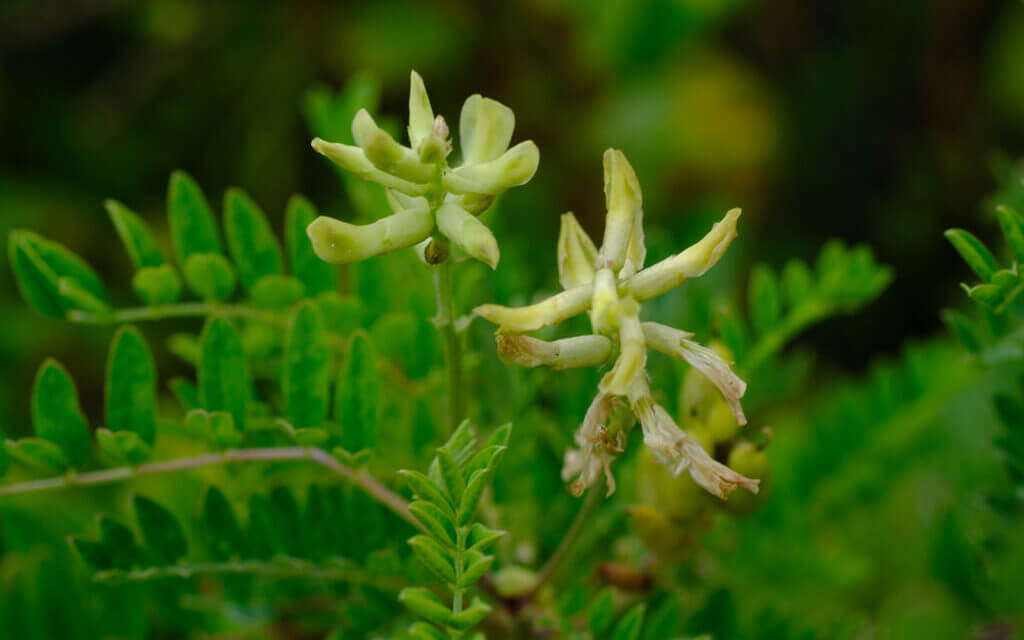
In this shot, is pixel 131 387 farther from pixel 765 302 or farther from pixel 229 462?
pixel 765 302

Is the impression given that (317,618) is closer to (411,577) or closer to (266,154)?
(411,577)

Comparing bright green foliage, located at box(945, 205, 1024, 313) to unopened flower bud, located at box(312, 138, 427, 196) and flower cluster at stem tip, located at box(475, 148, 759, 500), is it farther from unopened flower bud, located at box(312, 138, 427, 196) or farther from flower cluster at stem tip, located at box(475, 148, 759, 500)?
unopened flower bud, located at box(312, 138, 427, 196)

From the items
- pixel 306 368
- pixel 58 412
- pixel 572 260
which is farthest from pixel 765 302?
pixel 58 412

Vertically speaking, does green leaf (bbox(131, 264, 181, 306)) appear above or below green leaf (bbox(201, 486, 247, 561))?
above

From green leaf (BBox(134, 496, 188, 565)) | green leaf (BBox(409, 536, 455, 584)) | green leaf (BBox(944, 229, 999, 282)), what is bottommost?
green leaf (BBox(409, 536, 455, 584))

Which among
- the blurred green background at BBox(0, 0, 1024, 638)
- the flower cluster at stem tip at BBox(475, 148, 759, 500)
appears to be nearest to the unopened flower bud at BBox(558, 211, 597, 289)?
the flower cluster at stem tip at BBox(475, 148, 759, 500)

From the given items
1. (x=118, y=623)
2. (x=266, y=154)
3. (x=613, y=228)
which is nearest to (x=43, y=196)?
(x=266, y=154)
